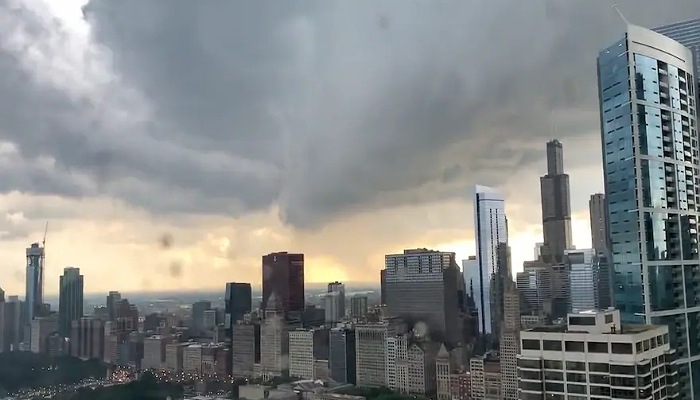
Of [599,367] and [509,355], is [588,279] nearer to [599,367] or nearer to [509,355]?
[509,355]

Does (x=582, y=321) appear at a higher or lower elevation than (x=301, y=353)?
higher

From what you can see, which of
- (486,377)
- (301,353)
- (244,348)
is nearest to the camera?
(486,377)

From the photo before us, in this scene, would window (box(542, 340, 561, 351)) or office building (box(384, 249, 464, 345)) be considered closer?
window (box(542, 340, 561, 351))

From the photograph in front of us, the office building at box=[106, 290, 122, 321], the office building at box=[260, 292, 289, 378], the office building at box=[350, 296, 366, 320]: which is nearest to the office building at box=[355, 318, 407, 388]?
the office building at box=[350, 296, 366, 320]

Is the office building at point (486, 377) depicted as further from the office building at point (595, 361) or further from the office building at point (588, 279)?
the office building at point (595, 361)

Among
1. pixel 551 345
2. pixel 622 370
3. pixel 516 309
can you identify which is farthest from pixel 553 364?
pixel 516 309

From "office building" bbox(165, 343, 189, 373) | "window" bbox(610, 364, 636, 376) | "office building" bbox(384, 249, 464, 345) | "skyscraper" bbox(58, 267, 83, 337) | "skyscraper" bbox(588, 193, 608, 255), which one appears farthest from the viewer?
"office building" bbox(165, 343, 189, 373)

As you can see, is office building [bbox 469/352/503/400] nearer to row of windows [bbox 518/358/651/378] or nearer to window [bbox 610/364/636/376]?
row of windows [bbox 518/358/651/378]
